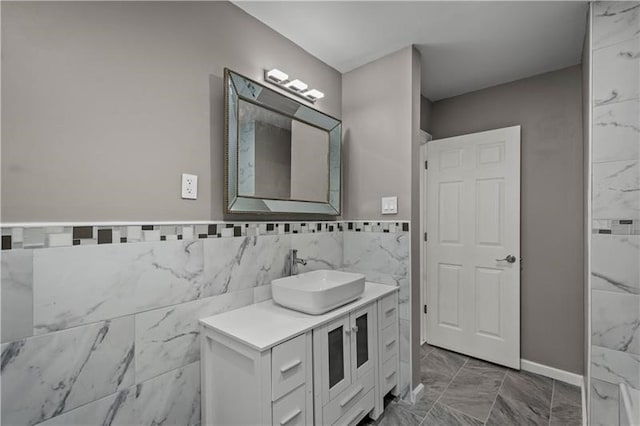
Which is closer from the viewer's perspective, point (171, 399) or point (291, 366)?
point (291, 366)

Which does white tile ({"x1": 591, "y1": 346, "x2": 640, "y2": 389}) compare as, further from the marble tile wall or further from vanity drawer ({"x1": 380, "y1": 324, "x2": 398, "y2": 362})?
vanity drawer ({"x1": 380, "y1": 324, "x2": 398, "y2": 362})

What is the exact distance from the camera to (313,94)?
210 centimetres

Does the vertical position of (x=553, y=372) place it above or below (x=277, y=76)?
below

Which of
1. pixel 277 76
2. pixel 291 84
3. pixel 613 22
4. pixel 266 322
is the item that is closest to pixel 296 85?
pixel 291 84

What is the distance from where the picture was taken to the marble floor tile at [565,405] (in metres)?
1.86

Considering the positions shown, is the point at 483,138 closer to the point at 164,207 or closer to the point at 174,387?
the point at 164,207

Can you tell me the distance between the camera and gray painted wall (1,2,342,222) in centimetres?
103

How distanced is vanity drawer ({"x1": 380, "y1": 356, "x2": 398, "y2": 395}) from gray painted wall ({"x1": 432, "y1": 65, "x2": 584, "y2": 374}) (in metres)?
1.25

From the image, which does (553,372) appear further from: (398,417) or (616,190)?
(616,190)

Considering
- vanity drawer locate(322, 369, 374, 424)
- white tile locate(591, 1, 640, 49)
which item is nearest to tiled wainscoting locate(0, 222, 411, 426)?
vanity drawer locate(322, 369, 374, 424)

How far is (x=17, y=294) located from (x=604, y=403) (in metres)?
2.57

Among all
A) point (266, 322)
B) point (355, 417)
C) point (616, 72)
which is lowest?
point (355, 417)

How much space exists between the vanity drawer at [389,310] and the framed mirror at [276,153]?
724 millimetres

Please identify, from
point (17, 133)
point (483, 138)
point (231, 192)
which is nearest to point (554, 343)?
point (483, 138)
